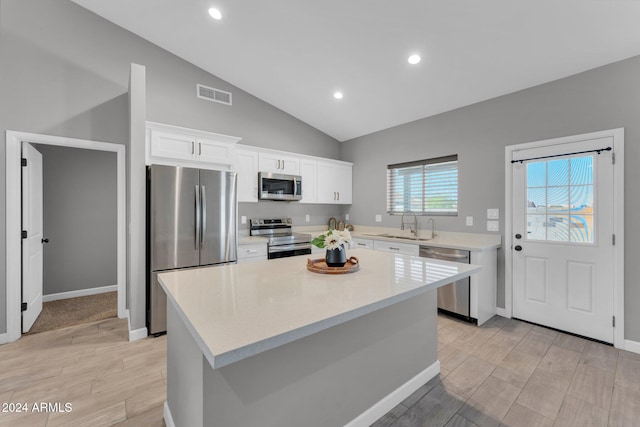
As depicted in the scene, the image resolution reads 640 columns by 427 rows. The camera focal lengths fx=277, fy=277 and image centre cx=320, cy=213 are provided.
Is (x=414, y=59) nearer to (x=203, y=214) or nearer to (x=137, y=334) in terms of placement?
(x=203, y=214)

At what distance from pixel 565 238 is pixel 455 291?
4.11 ft

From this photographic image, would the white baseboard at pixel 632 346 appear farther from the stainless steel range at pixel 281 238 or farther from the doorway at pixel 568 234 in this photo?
the stainless steel range at pixel 281 238

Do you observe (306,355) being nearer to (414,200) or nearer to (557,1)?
(557,1)

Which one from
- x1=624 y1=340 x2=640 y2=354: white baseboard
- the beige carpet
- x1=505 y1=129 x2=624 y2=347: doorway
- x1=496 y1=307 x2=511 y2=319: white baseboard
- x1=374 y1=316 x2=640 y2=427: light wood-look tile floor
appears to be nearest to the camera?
x1=374 y1=316 x2=640 y2=427: light wood-look tile floor

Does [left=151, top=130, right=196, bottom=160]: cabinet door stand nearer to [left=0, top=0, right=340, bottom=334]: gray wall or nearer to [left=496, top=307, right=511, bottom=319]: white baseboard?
[left=0, top=0, right=340, bottom=334]: gray wall

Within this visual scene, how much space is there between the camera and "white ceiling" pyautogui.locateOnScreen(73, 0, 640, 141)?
233 centimetres

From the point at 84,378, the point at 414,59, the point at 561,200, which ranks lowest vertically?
the point at 84,378

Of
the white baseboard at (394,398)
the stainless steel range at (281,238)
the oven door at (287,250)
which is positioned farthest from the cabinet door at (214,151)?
the white baseboard at (394,398)

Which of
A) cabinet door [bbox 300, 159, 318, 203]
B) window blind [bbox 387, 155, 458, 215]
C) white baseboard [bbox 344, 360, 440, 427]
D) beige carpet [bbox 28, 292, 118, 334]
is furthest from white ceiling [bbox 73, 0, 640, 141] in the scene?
beige carpet [bbox 28, 292, 118, 334]

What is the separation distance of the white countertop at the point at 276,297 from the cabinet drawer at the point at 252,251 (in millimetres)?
1529

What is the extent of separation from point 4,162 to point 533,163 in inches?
220

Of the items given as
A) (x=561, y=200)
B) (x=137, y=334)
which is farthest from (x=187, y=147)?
(x=561, y=200)

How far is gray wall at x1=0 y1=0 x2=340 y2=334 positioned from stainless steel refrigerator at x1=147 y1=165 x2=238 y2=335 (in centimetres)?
23

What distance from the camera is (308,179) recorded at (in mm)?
4660
